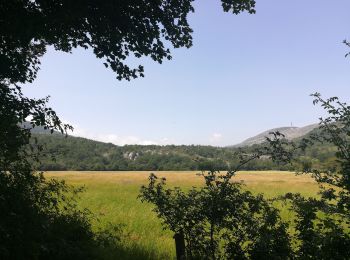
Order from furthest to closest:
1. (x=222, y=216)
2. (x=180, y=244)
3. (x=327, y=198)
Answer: (x=180, y=244), (x=222, y=216), (x=327, y=198)

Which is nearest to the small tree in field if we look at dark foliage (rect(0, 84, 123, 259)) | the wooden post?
the wooden post

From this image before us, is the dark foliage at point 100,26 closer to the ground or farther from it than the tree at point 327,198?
farther from it

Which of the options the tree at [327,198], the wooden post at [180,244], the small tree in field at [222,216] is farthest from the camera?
the wooden post at [180,244]

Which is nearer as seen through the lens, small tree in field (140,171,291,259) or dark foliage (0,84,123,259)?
dark foliage (0,84,123,259)

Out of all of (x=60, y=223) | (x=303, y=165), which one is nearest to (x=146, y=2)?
(x=303, y=165)

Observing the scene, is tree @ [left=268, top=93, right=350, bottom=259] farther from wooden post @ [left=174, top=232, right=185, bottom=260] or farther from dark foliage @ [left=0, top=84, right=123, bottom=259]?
dark foliage @ [left=0, top=84, right=123, bottom=259]

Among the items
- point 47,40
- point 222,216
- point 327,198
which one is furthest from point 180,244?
point 47,40

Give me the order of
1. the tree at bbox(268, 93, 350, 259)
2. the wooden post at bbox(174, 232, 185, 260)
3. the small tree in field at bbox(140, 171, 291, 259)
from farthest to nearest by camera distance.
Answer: the wooden post at bbox(174, 232, 185, 260) → the small tree in field at bbox(140, 171, 291, 259) → the tree at bbox(268, 93, 350, 259)

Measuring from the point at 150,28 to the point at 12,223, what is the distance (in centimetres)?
592

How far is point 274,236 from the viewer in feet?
23.9

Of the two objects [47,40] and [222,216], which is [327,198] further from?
[47,40]

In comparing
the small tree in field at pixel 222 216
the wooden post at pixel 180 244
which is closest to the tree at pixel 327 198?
the small tree in field at pixel 222 216

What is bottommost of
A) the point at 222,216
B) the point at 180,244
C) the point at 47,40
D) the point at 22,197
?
the point at 180,244

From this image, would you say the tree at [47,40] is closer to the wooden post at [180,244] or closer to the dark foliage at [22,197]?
the dark foliage at [22,197]
